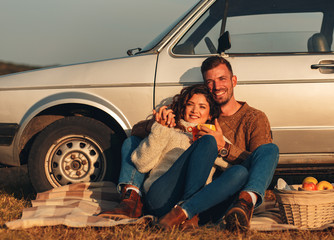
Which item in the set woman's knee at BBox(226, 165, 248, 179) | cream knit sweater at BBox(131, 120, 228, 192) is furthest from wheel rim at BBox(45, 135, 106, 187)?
Answer: woman's knee at BBox(226, 165, 248, 179)

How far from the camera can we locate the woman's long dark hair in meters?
3.99

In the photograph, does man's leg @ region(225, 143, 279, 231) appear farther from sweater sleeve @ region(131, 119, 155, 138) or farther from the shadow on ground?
the shadow on ground

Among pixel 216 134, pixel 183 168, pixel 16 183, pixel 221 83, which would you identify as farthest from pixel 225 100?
pixel 16 183

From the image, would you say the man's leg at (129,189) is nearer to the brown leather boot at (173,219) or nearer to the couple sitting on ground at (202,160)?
the couple sitting on ground at (202,160)

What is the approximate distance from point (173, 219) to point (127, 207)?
528mm

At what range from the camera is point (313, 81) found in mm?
4340

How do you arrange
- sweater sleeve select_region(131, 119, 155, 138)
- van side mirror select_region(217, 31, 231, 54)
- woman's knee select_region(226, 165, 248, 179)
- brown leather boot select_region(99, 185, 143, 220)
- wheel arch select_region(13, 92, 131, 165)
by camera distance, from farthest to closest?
wheel arch select_region(13, 92, 131, 165) → van side mirror select_region(217, 31, 231, 54) → sweater sleeve select_region(131, 119, 155, 138) → brown leather boot select_region(99, 185, 143, 220) → woman's knee select_region(226, 165, 248, 179)

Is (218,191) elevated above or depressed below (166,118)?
below

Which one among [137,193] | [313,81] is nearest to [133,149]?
[137,193]

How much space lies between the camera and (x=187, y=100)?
4.00 metres

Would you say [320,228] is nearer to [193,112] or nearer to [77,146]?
[193,112]

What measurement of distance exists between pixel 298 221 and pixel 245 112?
3.29 feet

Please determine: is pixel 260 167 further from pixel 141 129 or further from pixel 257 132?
pixel 141 129

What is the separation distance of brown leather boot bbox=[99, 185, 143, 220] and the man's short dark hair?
47.4 inches
